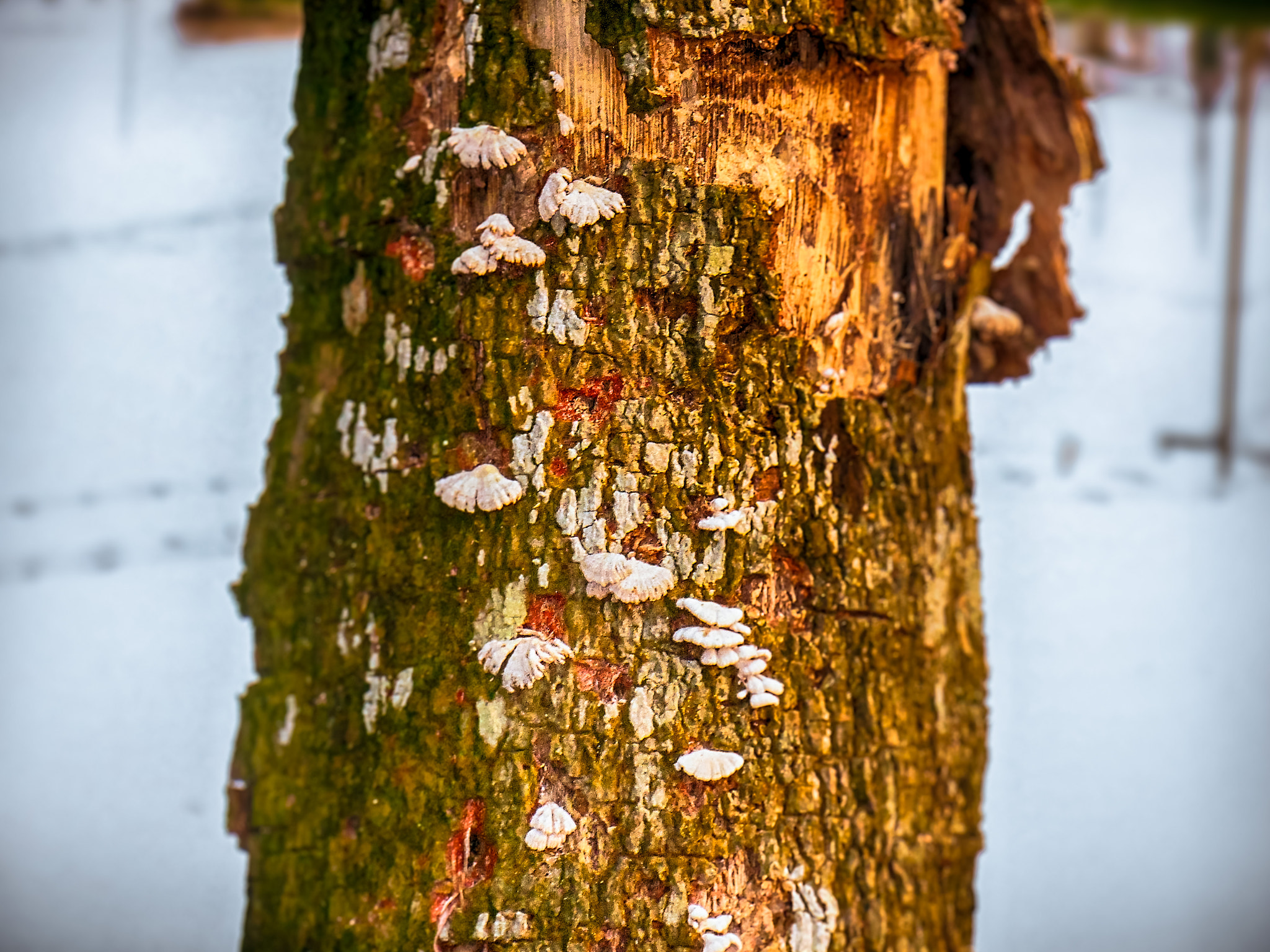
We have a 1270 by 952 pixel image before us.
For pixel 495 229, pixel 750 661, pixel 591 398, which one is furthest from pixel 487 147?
pixel 750 661

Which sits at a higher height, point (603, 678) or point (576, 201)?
point (576, 201)

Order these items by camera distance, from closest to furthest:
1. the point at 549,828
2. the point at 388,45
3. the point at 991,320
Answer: the point at 549,828 < the point at 388,45 < the point at 991,320

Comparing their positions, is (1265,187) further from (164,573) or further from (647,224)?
(164,573)

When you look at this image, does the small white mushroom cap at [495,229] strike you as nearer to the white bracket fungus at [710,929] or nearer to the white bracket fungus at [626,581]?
the white bracket fungus at [626,581]

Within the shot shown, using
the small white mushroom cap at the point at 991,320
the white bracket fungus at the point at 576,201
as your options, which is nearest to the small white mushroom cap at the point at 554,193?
the white bracket fungus at the point at 576,201

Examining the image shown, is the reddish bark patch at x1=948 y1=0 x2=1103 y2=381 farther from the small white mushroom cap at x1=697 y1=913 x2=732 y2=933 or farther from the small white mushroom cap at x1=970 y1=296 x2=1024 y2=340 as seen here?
the small white mushroom cap at x1=697 y1=913 x2=732 y2=933

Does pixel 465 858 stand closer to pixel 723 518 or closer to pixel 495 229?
pixel 723 518
